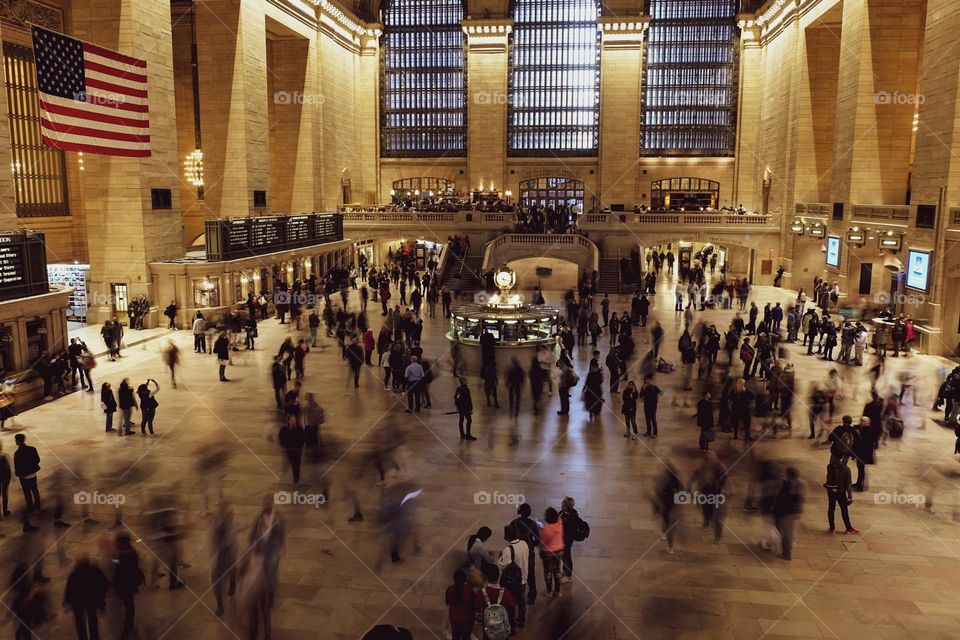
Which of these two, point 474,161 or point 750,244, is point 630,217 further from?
point 474,161

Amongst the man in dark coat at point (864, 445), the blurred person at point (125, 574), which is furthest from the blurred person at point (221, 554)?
the man in dark coat at point (864, 445)

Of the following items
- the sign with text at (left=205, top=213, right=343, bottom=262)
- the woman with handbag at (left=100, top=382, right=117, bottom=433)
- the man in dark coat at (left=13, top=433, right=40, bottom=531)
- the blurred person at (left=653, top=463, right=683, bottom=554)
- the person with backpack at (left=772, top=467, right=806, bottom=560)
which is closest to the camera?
the person with backpack at (left=772, top=467, right=806, bottom=560)

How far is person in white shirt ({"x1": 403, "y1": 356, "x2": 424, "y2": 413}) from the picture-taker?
1498cm

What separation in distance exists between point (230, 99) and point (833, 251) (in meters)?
25.3

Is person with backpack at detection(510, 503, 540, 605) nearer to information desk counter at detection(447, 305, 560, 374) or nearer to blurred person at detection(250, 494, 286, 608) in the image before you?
blurred person at detection(250, 494, 286, 608)

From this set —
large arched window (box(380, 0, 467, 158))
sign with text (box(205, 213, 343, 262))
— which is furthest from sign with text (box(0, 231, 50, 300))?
large arched window (box(380, 0, 467, 158))

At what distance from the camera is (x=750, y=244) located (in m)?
38.1

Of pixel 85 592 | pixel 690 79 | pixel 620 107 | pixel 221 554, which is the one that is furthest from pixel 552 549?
pixel 690 79

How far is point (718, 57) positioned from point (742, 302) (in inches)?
958

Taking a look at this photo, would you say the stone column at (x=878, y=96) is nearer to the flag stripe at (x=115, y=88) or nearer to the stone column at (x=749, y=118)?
the stone column at (x=749, y=118)

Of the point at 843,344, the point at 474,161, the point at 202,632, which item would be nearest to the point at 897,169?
the point at 843,344

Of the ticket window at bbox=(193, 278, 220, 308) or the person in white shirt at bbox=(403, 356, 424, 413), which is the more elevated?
the ticket window at bbox=(193, 278, 220, 308)

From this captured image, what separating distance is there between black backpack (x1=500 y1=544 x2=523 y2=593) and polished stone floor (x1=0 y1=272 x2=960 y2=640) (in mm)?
660

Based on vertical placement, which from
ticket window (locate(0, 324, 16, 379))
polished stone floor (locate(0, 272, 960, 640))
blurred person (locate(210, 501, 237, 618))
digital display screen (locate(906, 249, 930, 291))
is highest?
digital display screen (locate(906, 249, 930, 291))
